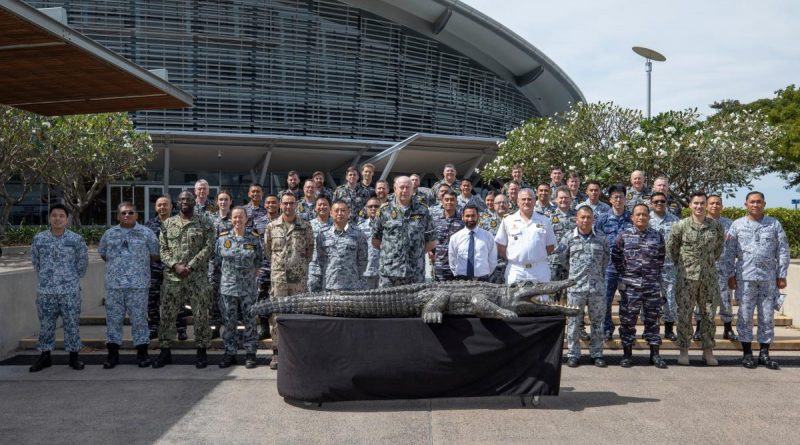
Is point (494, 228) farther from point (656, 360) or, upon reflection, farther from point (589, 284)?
point (656, 360)

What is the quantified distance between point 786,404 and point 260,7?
1007 inches

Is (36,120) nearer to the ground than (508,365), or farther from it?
farther from it

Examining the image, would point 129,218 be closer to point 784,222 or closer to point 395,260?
point 395,260

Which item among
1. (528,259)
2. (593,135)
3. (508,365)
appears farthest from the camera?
(593,135)

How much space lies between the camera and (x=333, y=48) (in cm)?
2745

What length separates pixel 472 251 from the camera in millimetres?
6121

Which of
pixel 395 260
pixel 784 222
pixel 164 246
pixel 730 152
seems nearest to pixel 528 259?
pixel 395 260

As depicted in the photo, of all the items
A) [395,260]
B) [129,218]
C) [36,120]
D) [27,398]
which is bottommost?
[27,398]

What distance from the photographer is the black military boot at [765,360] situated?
6.16 m

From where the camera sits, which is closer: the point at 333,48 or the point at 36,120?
the point at 36,120

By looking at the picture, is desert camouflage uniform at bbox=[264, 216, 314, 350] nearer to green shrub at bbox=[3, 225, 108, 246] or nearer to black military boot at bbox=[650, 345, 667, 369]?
black military boot at bbox=[650, 345, 667, 369]

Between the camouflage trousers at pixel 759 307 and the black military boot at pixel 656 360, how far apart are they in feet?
3.00

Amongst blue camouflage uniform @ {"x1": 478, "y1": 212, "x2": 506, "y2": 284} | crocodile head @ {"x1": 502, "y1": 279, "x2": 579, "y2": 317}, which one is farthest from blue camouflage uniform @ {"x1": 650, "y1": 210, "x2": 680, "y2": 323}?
crocodile head @ {"x1": 502, "y1": 279, "x2": 579, "y2": 317}

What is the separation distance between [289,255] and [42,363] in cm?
A: 276
